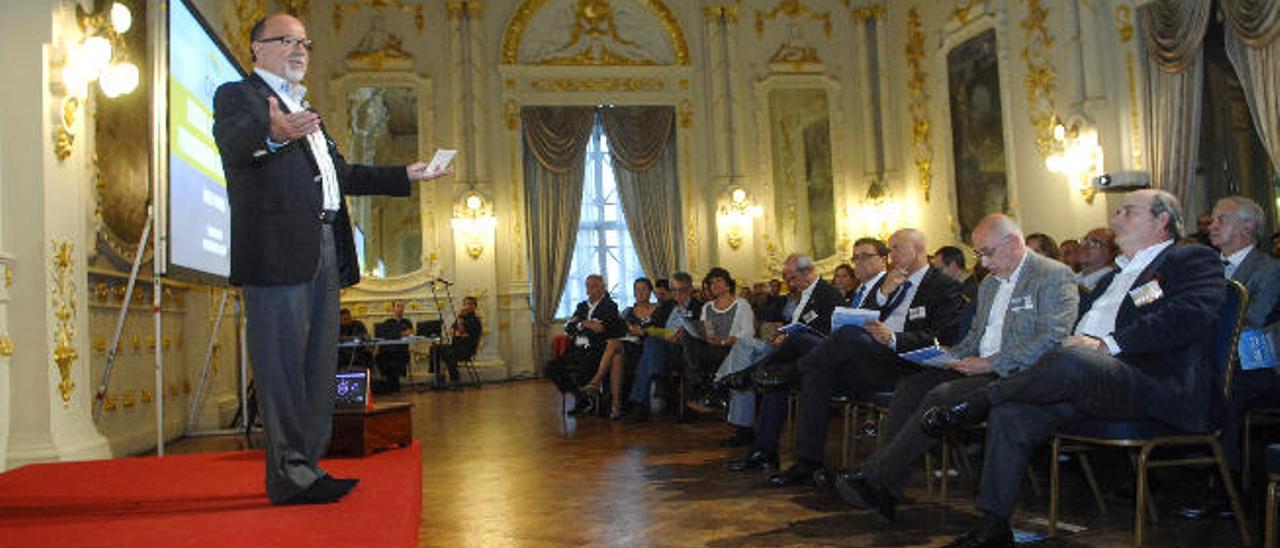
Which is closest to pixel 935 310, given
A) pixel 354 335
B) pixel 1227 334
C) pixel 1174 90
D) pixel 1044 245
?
pixel 1227 334

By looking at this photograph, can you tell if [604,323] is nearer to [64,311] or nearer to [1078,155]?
[64,311]

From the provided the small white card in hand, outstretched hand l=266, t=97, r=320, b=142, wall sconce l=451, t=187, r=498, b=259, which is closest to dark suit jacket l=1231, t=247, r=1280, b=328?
the small white card in hand

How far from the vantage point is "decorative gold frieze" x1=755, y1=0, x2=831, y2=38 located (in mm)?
14016

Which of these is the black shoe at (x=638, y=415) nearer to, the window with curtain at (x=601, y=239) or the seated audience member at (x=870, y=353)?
the seated audience member at (x=870, y=353)

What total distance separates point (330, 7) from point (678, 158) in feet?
15.5

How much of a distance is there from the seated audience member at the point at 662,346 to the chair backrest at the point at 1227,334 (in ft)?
14.5

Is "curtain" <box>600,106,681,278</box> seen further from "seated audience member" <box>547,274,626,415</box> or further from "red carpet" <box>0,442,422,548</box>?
"red carpet" <box>0,442,422,548</box>

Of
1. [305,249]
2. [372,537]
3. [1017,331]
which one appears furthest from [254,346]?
[1017,331]

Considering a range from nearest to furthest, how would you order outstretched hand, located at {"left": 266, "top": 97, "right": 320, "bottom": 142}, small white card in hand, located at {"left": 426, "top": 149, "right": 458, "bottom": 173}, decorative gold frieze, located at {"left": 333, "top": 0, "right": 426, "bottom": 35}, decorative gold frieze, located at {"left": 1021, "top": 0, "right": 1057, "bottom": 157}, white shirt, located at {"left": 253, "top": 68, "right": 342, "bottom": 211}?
outstretched hand, located at {"left": 266, "top": 97, "right": 320, "bottom": 142}, white shirt, located at {"left": 253, "top": 68, "right": 342, "bottom": 211}, small white card in hand, located at {"left": 426, "top": 149, "right": 458, "bottom": 173}, decorative gold frieze, located at {"left": 1021, "top": 0, "right": 1057, "bottom": 157}, decorative gold frieze, located at {"left": 333, "top": 0, "right": 426, "bottom": 35}

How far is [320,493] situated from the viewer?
282 cm

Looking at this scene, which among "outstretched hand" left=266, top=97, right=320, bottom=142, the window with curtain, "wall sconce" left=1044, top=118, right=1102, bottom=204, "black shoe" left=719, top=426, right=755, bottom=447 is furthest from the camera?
the window with curtain

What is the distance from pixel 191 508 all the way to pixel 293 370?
49 cm

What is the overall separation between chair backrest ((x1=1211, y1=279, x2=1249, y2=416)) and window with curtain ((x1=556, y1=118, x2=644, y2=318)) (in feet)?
36.2

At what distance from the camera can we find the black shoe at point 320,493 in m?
2.80
